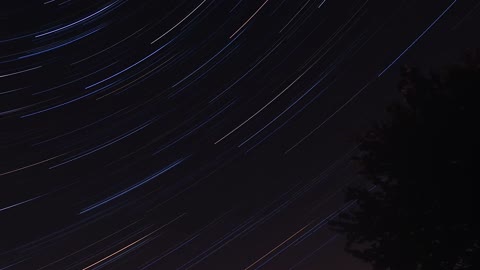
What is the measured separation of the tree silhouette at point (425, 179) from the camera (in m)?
8.51

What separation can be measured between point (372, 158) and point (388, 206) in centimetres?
108

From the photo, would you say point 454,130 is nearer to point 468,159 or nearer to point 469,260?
point 468,159

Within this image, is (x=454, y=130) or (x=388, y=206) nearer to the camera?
(x=454, y=130)

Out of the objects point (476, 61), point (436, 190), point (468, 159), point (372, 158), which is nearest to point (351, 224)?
point (372, 158)

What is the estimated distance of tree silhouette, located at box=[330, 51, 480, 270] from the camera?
8508 mm

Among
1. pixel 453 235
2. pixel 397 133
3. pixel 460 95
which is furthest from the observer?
pixel 397 133

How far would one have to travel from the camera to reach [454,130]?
8.84 metres

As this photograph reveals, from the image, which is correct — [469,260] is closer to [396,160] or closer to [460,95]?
[396,160]

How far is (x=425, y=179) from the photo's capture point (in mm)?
8883

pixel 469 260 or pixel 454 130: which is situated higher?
pixel 454 130

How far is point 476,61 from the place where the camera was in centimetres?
958

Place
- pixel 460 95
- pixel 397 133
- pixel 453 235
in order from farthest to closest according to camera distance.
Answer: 1. pixel 397 133
2. pixel 460 95
3. pixel 453 235

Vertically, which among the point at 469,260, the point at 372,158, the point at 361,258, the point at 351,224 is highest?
the point at 372,158

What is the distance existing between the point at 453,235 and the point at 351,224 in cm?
208
